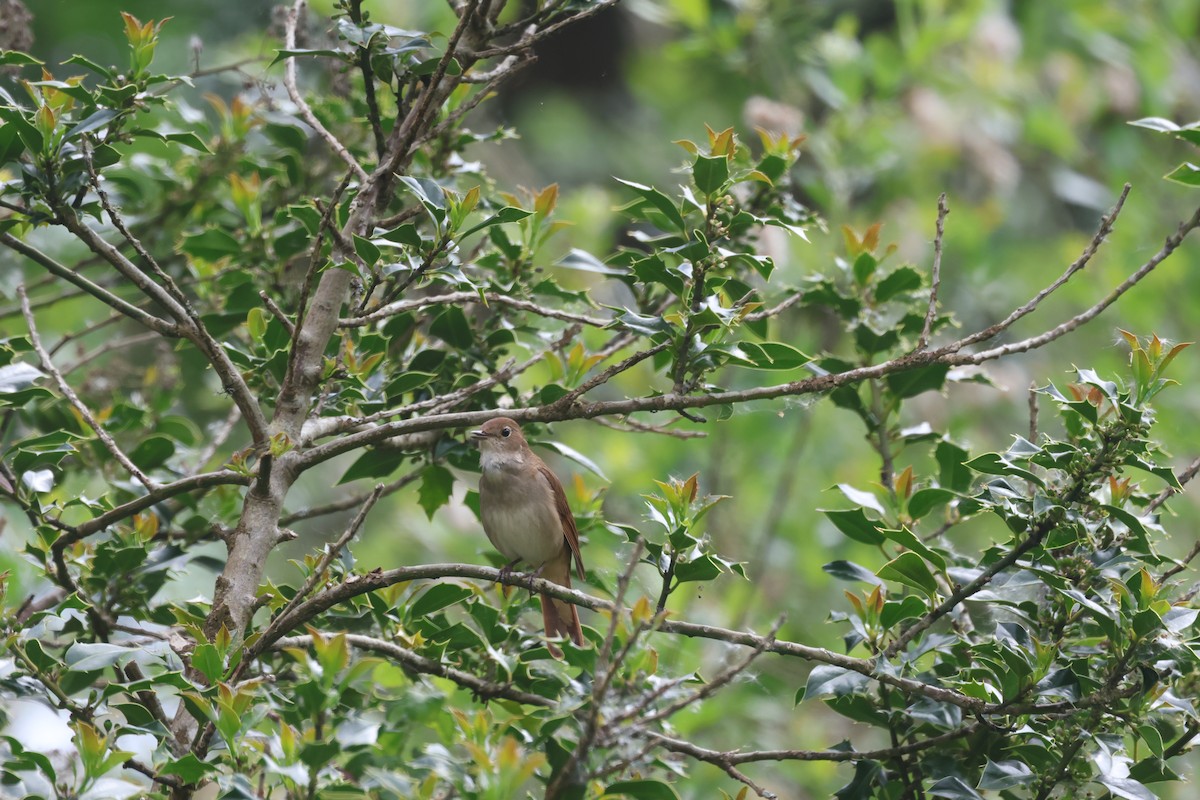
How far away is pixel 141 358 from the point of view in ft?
23.9

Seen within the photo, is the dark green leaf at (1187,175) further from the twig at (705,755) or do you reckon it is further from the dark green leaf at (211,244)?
the dark green leaf at (211,244)

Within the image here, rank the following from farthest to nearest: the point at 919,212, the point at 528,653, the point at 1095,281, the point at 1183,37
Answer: the point at 1183,37 < the point at 919,212 < the point at 1095,281 < the point at 528,653

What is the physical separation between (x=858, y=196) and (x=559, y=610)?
5.26 metres

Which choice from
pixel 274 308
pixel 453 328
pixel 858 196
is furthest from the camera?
pixel 858 196

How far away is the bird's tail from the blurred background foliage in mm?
1178

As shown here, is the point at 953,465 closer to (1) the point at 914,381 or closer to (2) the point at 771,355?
(1) the point at 914,381

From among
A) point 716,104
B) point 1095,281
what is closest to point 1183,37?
point 1095,281

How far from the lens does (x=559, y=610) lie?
192 inches

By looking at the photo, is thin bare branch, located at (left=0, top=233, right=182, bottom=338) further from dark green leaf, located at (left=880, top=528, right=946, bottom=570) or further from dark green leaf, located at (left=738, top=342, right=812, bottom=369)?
dark green leaf, located at (left=880, top=528, right=946, bottom=570)

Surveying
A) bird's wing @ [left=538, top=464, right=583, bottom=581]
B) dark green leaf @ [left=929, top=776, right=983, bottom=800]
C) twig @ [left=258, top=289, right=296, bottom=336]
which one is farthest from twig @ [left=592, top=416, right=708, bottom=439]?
dark green leaf @ [left=929, top=776, right=983, bottom=800]

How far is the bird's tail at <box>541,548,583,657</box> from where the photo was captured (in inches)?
177

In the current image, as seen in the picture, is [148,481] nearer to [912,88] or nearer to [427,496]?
[427,496]

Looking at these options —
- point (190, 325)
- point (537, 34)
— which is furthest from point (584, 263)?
point (190, 325)

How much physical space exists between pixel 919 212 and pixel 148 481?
7.07 metres
